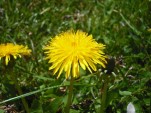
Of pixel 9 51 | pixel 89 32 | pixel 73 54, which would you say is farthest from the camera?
pixel 89 32

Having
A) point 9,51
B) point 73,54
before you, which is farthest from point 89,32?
point 73,54

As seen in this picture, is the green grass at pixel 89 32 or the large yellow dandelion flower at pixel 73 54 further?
the green grass at pixel 89 32

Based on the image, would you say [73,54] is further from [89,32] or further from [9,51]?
[89,32]

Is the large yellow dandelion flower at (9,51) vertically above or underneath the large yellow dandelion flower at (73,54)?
above

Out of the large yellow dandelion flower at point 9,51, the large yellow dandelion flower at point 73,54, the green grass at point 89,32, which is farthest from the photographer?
the green grass at point 89,32

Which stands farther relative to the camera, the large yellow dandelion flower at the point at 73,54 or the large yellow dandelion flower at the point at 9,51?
the large yellow dandelion flower at the point at 9,51

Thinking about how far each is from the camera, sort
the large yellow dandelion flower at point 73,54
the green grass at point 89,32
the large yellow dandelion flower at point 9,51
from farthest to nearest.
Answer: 1. the green grass at point 89,32
2. the large yellow dandelion flower at point 9,51
3. the large yellow dandelion flower at point 73,54
